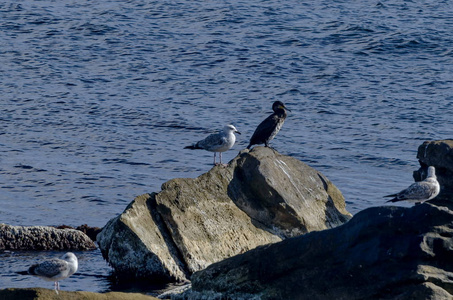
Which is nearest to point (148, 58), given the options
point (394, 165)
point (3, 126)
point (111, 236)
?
point (3, 126)

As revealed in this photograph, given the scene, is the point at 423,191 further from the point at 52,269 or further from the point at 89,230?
the point at 89,230

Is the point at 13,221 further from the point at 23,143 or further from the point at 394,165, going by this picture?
the point at 394,165

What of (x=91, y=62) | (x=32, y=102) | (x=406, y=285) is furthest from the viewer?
(x=91, y=62)

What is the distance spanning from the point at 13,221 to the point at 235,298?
6396 mm

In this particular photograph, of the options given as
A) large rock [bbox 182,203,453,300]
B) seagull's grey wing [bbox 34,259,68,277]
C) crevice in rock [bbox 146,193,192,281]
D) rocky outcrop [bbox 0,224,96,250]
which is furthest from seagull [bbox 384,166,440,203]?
seagull's grey wing [bbox 34,259,68,277]

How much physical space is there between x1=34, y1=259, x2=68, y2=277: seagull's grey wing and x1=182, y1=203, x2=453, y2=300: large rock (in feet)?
7.26

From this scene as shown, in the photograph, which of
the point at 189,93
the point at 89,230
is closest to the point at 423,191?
the point at 89,230

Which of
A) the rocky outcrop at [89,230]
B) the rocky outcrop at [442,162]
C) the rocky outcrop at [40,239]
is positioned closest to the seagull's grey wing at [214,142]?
the rocky outcrop at [89,230]

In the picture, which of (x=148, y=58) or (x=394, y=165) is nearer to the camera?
(x=394, y=165)

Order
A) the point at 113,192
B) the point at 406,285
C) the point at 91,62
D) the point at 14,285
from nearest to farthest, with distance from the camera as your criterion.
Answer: the point at 406,285 < the point at 14,285 < the point at 113,192 < the point at 91,62

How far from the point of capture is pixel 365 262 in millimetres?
10273

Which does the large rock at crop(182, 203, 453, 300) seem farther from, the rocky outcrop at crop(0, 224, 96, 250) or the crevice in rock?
the rocky outcrop at crop(0, 224, 96, 250)

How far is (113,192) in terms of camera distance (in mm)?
18297

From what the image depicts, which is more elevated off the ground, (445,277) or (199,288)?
(445,277)
